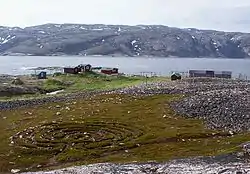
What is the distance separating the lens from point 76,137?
51.7 metres

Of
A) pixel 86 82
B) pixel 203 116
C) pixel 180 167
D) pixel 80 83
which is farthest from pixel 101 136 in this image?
pixel 86 82

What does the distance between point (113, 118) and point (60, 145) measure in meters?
14.1

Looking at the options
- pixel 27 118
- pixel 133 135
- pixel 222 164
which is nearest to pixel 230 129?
pixel 133 135

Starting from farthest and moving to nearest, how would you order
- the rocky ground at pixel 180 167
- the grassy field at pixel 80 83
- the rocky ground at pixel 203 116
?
the grassy field at pixel 80 83
the rocky ground at pixel 203 116
the rocky ground at pixel 180 167

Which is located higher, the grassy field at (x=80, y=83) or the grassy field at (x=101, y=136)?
the grassy field at (x=80, y=83)

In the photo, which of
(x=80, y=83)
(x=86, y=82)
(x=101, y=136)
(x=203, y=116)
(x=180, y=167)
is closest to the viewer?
(x=180, y=167)

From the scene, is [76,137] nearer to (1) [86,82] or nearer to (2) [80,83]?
(2) [80,83]

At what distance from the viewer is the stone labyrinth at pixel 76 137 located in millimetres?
47562

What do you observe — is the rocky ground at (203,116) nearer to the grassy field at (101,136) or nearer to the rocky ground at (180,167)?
the rocky ground at (180,167)

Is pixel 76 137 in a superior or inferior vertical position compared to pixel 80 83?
inferior

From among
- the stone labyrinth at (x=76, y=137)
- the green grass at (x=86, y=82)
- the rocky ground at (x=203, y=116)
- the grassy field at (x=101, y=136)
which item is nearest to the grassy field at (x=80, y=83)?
the green grass at (x=86, y=82)

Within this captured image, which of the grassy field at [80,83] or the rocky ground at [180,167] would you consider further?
the grassy field at [80,83]

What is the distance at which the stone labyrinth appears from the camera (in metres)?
47.6

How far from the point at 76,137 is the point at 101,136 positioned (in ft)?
9.44
